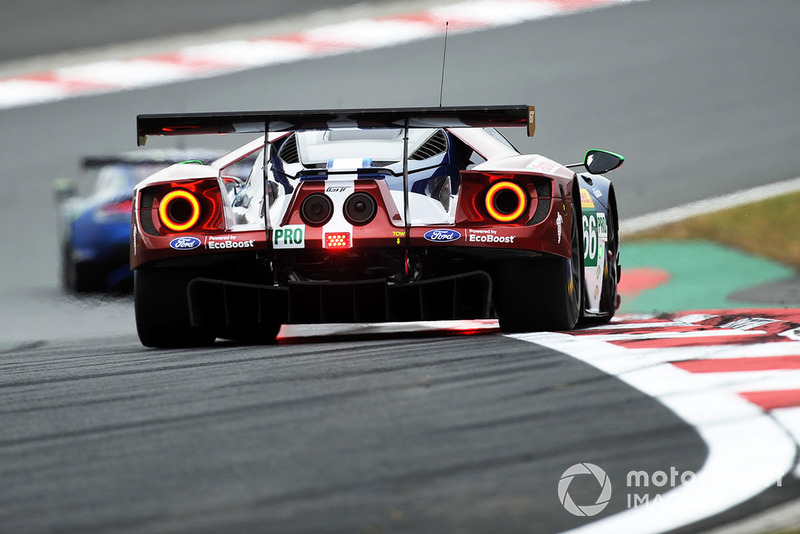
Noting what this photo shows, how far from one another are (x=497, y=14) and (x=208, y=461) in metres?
13.2

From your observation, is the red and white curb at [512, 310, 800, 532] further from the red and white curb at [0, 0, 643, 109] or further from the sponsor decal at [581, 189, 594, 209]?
the red and white curb at [0, 0, 643, 109]

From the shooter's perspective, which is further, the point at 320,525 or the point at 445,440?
the point at 445,440

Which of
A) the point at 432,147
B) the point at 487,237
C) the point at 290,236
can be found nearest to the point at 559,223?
the point at 487,237

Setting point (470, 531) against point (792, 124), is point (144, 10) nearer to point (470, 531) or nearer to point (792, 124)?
point (792, 124)

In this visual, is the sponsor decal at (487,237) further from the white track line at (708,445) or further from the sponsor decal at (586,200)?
the sponsor decal at (586,200)

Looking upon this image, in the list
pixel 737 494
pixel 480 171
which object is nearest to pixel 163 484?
pixel 737 494

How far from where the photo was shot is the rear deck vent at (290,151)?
6.07m

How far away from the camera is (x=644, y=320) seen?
7375mm

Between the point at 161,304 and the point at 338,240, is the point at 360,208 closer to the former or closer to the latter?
the point at 338,240

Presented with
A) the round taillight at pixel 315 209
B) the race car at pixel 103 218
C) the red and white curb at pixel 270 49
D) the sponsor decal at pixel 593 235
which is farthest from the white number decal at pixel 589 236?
the red and white curb at pixel 270 49

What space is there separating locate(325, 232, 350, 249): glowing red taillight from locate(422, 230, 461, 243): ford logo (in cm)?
30

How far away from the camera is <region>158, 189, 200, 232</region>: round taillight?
5836mm

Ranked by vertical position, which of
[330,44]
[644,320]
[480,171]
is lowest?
[644,320]

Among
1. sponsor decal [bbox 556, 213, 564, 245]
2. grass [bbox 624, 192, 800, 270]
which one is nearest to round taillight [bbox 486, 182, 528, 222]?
sponsor decal [bbox 556, 213, 564, 245]
